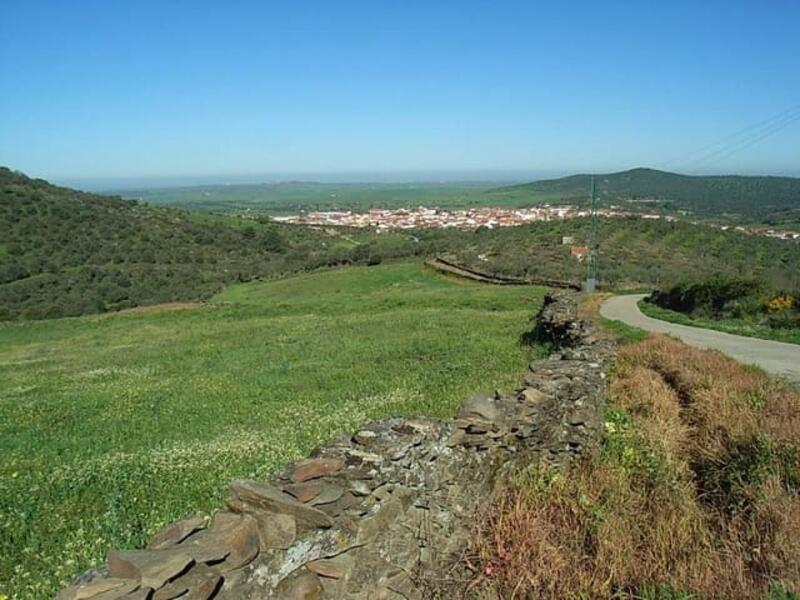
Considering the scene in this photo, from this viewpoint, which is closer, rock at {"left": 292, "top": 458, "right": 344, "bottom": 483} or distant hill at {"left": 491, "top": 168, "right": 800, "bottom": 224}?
rock at {"left": 292, "top": 458, "right": 344, "bottom": 483}

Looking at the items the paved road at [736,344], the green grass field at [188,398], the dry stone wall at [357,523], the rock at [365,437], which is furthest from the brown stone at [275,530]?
the paved road at [736,344]

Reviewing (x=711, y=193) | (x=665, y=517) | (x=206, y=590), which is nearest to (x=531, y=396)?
(x=665, y=517)

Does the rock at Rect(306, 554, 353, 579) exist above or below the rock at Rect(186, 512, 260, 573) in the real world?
below

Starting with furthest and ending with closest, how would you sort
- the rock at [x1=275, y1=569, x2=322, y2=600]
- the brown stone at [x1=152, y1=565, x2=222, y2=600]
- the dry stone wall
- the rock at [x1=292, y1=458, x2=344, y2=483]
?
the rock at [x1=292, y1=458, x2=344, y2=483] < the rock at [x1=275, y1=569, x2=322, y2=600] < the dry stone wall < the brown stone at [x1=152, y1=565, x2=222, y2=600]

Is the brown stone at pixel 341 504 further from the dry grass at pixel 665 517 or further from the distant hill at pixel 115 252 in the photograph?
the distant hill at pixel 115 252

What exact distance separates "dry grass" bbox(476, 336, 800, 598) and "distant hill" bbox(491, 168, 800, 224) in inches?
2549

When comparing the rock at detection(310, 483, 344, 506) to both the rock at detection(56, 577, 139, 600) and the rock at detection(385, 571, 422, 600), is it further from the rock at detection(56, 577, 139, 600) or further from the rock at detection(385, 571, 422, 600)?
the rock at detection(56, 577, 139, 600)

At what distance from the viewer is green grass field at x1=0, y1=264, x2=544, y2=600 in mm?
6527

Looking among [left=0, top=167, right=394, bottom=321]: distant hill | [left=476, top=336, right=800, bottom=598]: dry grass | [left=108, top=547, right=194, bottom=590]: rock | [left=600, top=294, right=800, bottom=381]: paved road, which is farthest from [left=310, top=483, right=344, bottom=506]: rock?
[left=0, top=167, right=394, bottom=321]: distant hill

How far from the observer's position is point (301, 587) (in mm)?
3645

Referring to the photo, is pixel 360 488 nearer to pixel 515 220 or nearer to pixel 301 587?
pixel 301 587

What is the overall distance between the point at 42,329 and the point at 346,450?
34.7 metres

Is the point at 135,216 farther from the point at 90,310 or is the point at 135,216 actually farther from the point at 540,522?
the point at 540,522

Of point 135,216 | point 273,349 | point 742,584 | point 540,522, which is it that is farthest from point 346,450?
point 135,216
